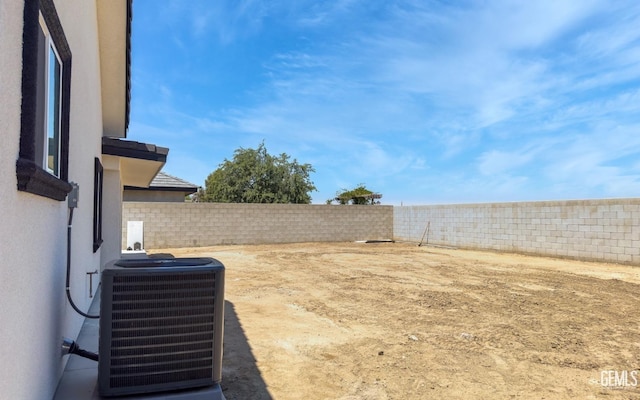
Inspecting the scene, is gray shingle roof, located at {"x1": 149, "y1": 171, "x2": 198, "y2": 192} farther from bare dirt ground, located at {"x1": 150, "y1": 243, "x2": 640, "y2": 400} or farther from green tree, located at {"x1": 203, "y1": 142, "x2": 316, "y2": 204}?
bare dirt ground, located at {"x1": 150, "y1": 243, "x2": 640, "y2": 400}

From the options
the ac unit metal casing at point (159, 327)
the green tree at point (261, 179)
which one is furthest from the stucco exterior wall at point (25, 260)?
the green tree at point (261, 179)

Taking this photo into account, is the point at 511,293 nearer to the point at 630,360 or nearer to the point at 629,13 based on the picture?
the point at 630,360

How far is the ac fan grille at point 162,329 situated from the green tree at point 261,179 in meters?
24.8

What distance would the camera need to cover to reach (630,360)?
3.78 metres

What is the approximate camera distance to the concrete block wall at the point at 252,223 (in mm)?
15422

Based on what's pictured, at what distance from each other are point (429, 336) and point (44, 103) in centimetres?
430

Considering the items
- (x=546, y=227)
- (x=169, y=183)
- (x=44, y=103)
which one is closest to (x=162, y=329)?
(x=44, y=103)

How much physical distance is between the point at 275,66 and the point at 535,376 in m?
14.4

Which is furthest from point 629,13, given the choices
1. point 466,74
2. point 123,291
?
point 123,291

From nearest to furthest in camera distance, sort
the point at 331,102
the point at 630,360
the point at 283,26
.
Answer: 1. the point at 630,360
2. the point at 283,26
3. the point at 331,102

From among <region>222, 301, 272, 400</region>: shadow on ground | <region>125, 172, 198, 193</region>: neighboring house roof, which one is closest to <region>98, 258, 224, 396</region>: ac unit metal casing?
<region>222, 301, 272, 400</region>: shadow on ground

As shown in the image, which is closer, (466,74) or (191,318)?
(191,318)

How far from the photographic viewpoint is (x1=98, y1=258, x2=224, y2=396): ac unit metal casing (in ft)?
6.35

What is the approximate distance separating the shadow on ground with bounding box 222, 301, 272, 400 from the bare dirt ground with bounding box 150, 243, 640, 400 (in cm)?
1
